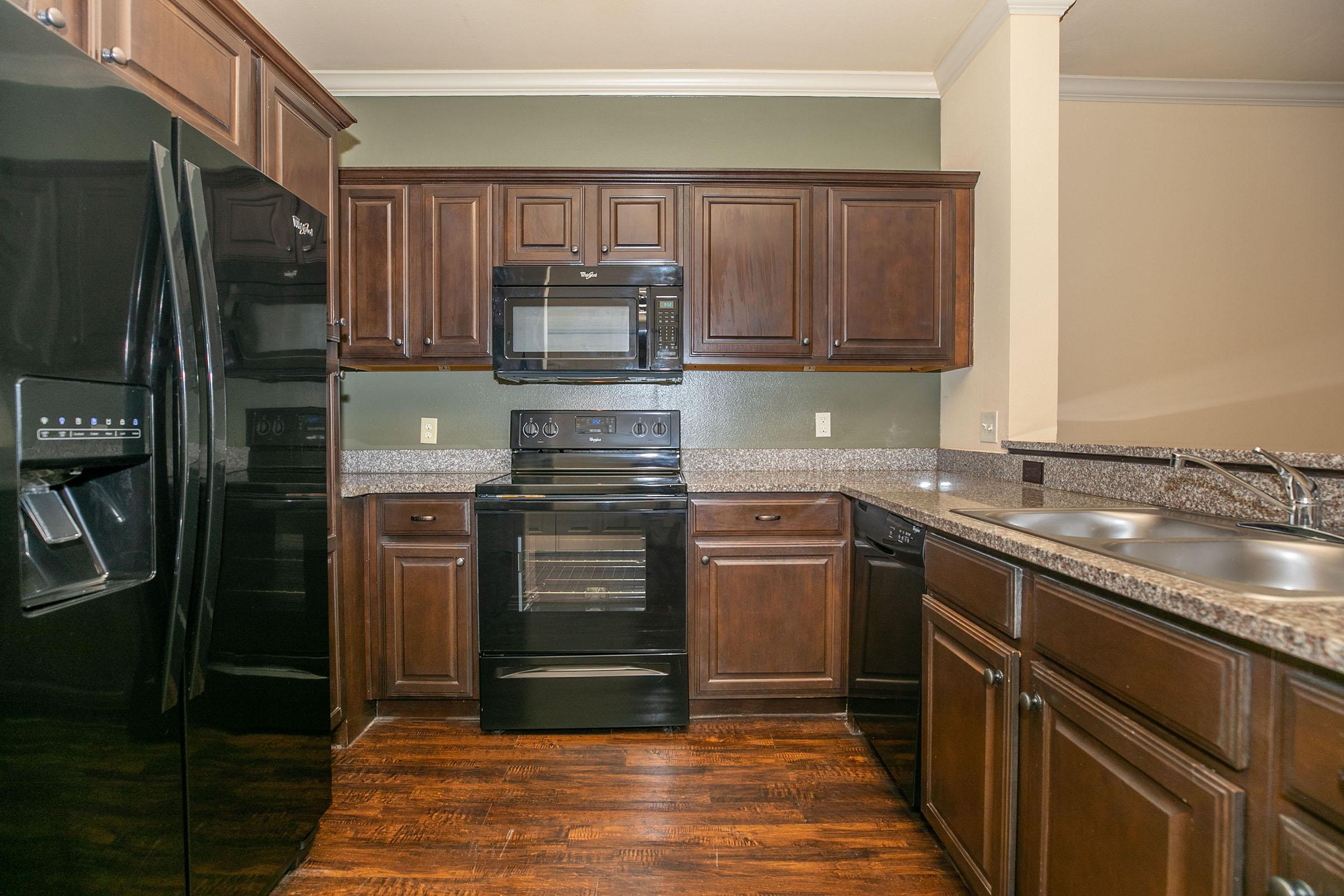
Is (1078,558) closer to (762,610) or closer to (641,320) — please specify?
(762,610)

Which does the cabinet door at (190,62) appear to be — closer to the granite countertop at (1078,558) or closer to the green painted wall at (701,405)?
the green painted wall at (701,405)

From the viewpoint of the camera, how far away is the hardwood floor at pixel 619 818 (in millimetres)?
1556

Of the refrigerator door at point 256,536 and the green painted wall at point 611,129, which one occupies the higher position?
the green painted wall at point 611,129

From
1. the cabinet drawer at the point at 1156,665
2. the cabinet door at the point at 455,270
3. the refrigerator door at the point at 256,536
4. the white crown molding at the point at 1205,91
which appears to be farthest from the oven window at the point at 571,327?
the white crown molding at the point at 1205,91

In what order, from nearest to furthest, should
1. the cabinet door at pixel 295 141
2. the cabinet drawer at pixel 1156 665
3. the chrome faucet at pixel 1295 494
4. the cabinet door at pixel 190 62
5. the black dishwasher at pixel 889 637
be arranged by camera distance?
the cabinet drawer at pixel 1156 665, the chrome faucet at pixel 1295 494, the cabinet door at pixel 190 62, the black dishwasher at pixel 889 637, the cabinet door at pixel 295 141

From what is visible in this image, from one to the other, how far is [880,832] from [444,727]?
5.05ft

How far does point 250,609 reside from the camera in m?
1.34

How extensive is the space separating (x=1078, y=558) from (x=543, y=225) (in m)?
2.22

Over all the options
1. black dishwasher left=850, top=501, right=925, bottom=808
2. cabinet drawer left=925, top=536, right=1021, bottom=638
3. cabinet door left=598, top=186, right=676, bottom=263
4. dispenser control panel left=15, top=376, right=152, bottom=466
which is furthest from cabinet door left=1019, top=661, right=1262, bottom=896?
cabinet door left=598, top=186, right=676, bottom=263

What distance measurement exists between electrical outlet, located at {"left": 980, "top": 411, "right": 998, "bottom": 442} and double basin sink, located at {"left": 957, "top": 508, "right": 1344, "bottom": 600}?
0.90 metres

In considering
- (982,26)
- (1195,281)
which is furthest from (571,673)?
(1195,281)

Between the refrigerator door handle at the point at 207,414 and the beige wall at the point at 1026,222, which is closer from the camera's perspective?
the refrigerator door handle at the point at 207,414

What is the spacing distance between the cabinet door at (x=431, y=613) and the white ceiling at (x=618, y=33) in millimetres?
1995

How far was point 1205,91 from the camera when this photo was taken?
9.48 feet
